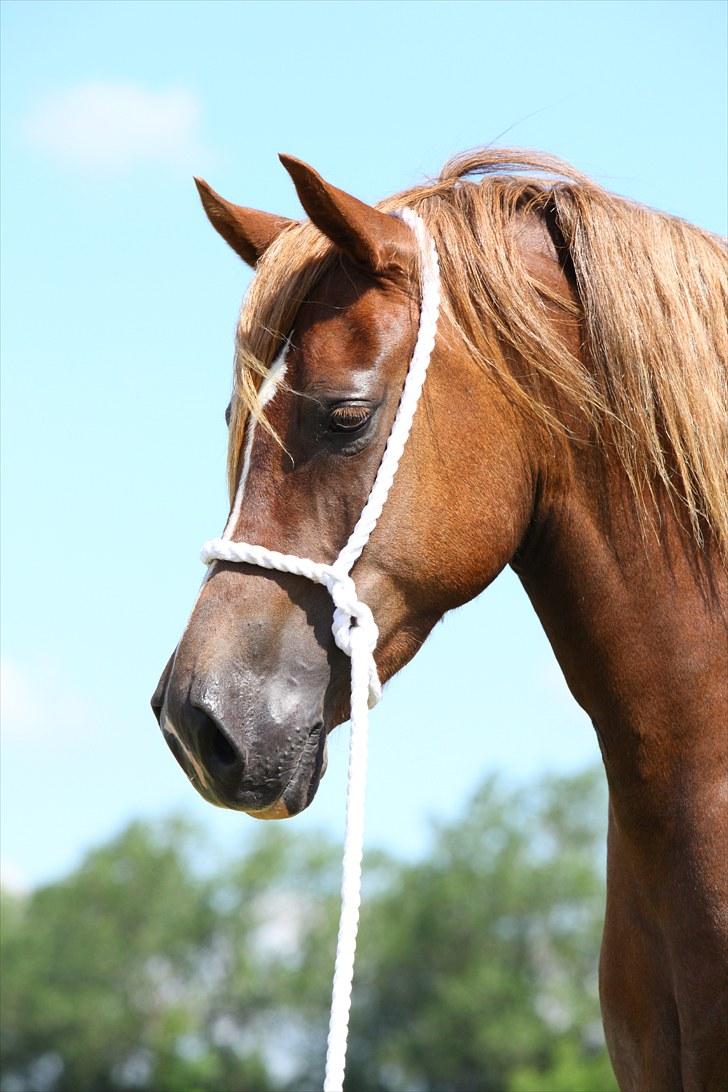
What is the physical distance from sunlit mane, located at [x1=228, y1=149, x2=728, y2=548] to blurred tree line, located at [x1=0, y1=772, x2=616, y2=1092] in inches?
1822

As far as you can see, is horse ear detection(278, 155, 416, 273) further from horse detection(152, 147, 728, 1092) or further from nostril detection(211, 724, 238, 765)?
nostril detection(211, 724, 238, 765)

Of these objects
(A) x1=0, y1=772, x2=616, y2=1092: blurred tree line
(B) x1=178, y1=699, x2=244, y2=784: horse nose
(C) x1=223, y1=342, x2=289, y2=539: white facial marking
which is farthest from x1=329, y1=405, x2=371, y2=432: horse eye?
(A) x1=0, y1=772, x2=616, y2=1092: blurred tree line

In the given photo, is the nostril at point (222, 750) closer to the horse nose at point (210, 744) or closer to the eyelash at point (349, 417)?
the horse nose at point (210, 744)

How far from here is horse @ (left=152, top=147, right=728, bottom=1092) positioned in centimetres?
270

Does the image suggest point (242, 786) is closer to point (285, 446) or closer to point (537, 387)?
point (285, 446)

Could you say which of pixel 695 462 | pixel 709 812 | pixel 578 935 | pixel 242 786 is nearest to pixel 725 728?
pixel 709 812

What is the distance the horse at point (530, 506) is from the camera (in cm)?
270

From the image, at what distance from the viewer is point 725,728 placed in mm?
2793

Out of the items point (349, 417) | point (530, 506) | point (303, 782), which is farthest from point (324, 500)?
point (303, 782)

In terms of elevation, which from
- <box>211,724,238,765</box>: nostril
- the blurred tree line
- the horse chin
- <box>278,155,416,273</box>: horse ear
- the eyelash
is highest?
<box>278,155,416,273</box>: horse ear

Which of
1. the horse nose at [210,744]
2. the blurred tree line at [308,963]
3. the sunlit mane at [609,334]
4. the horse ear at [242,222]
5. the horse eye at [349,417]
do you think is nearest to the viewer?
the horse nose at [210,744]

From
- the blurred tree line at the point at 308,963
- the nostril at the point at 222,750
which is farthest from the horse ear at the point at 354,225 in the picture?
the blurred tree line at the point at 308,963

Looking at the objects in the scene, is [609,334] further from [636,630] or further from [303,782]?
[303,782]

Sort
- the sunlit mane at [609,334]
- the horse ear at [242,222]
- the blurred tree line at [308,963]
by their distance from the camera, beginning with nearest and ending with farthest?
the sunlit mane at [609,334] → the horse ear at [242,222] → the blurred tree line at [308,963]
